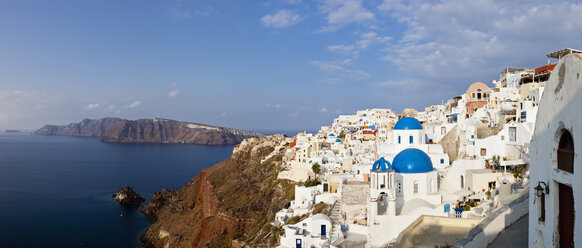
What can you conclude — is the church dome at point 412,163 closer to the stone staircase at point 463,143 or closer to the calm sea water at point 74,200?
the stone staircase at point 463,143

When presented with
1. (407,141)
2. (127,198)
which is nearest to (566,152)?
(407,141)

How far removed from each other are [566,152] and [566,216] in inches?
38.9

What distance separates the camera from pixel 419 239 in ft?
37.4

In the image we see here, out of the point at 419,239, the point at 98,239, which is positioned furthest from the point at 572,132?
the point at 98,239

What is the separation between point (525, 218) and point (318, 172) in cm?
2861

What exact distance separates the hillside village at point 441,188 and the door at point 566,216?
10.2 inches

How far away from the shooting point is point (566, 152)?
5.18m

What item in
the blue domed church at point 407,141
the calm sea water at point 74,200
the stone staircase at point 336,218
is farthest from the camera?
the calm sea water at point 74,200

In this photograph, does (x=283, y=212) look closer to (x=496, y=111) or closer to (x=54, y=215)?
(x=496, y=111)

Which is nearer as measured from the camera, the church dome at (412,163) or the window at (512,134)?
the church dome at (412,163)

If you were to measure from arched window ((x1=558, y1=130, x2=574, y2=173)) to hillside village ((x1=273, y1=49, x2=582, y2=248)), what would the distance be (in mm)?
530

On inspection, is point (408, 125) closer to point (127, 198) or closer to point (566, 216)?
point (566, 216)

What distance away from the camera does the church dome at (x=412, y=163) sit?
21531 millimetres

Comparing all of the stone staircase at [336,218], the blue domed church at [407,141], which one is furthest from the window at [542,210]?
the blue domed church at [407,141]
